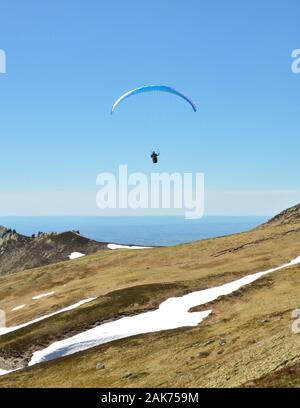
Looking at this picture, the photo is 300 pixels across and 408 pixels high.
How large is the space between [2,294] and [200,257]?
132 ft

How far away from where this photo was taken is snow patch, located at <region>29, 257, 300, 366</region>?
50.3 meters

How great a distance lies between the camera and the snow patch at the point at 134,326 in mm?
50297

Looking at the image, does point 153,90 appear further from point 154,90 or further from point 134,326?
point 134,326

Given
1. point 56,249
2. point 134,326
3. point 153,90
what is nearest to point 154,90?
point 153,90

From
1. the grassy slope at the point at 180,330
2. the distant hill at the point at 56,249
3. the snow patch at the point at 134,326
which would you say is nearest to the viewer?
the grassy slope at the point at 180,330

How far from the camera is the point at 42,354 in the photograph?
1987 inches

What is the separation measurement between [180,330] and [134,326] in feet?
22.3

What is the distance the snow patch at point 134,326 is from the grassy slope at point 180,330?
168cm

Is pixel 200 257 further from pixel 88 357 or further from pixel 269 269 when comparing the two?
pixel 88 357

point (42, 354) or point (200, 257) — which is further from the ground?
point (200, 257)

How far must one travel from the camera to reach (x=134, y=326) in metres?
52.7

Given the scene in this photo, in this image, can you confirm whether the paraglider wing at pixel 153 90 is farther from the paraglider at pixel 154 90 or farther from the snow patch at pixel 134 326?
the snow patch at pixel 134 326

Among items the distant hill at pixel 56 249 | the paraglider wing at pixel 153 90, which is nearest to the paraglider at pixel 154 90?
the paraglider wing at pixel 153 90
